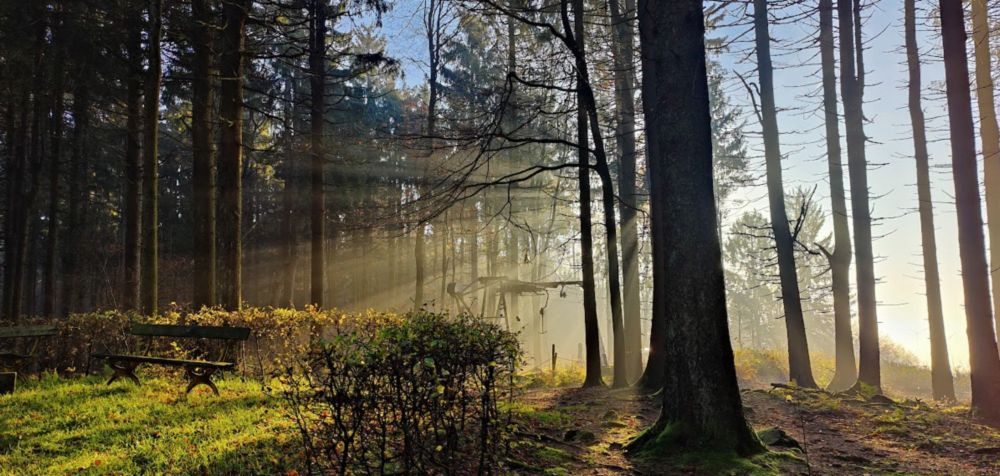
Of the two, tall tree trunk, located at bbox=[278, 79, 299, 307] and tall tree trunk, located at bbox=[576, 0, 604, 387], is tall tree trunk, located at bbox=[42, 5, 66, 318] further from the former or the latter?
tall tree trunk, located at bbox=[576, 0, 604, 387]

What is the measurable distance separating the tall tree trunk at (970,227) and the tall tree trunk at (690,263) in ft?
20.2

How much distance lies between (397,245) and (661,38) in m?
28.3

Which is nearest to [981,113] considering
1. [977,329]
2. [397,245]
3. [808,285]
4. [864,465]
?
[977,329]

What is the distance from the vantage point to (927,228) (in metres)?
13.6

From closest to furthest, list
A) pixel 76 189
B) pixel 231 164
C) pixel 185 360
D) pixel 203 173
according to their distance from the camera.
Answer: pixel 185 360 → pixel 231 164 → pixel 203 173 → pixel 76 189

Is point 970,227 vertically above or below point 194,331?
above

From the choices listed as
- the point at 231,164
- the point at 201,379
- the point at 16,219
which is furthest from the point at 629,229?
the point at 16,219

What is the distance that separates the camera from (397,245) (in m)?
32.5

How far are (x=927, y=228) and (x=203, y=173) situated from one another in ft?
56.7

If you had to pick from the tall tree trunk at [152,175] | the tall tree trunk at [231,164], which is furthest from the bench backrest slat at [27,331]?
the tall tree trunk at [231,164]

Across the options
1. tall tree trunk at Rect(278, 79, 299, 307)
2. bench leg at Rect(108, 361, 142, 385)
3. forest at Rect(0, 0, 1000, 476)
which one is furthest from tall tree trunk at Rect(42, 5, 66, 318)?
bench leg at Rect(108, 361, 142, 385)

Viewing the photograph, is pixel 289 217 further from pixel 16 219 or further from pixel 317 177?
pixel 16 219

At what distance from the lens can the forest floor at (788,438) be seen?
466 centimetres

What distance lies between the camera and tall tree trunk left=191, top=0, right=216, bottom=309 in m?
10.7
